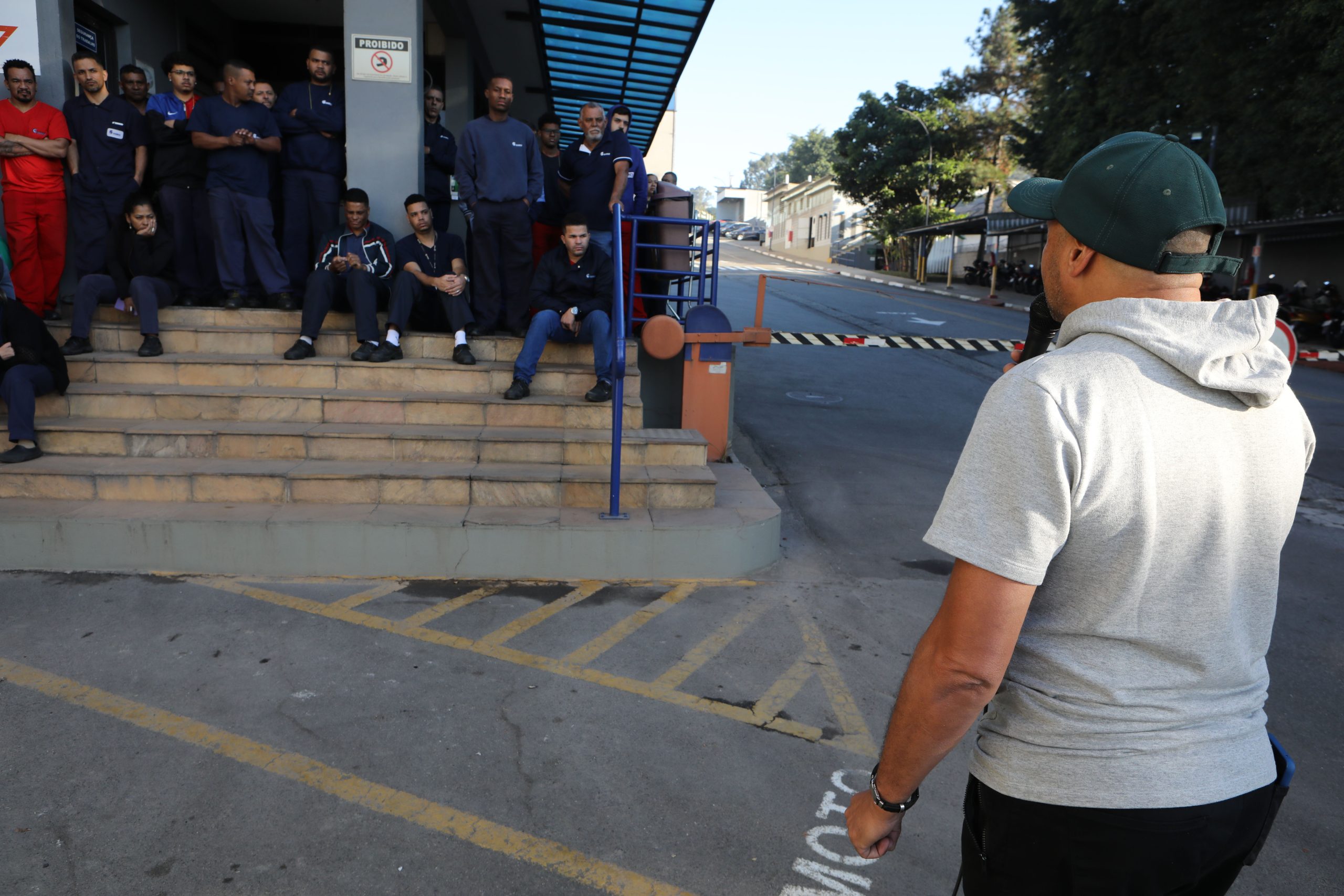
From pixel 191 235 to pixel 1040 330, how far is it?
6836 mm

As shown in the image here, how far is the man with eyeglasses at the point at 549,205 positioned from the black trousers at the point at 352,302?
166cm

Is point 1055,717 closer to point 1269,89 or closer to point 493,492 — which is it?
point 493,492

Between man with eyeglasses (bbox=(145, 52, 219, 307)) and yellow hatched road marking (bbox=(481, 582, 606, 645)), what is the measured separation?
4.22 meters

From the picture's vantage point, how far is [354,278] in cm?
634

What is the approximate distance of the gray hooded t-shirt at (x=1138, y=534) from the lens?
1.24m

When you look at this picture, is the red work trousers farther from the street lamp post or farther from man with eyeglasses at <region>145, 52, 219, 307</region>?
the street lamp post

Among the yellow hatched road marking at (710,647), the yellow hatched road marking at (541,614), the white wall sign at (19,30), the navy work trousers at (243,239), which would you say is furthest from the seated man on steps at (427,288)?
the white wall sign at (19,30)

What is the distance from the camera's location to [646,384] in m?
7.19

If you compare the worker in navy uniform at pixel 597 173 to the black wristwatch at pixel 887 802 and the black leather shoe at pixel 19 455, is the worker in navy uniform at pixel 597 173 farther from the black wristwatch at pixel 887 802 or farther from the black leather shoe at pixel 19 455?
the black wristwatch at pixel 887 802

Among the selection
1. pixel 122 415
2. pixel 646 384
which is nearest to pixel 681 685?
pixel 646 384

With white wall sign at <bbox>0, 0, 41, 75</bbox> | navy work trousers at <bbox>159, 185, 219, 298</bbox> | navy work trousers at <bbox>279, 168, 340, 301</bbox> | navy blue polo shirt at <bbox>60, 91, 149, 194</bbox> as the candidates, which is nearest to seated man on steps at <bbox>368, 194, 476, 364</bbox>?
navy work trousers at <bbox>279, 168, 340, 301</bbox>

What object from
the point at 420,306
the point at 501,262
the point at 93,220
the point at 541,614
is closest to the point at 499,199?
the point at 501,262

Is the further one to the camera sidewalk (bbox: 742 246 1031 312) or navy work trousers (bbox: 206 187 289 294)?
sidewalk (bbox: 742 246 1031 312)

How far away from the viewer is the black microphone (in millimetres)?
2013
